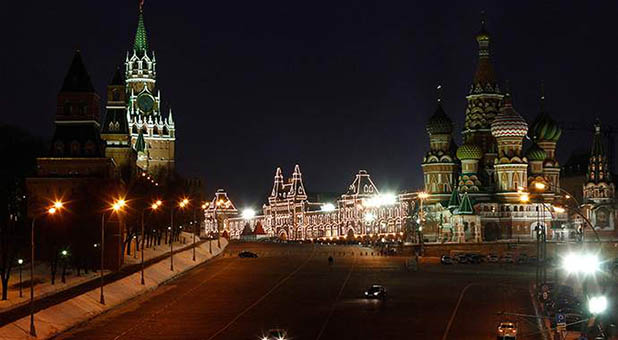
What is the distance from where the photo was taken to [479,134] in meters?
162

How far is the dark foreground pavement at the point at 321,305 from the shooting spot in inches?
2061

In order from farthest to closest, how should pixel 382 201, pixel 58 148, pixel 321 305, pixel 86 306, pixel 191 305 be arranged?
1. pixel 382 201
2. pixel 58 148
3. pixel 321 305
4. pixel 191 305
5. pixel 86 306

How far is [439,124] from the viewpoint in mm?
163375

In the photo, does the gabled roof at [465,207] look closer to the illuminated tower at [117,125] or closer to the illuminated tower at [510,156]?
the illuminated tower at [510,156]

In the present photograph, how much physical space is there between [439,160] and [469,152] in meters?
5.19

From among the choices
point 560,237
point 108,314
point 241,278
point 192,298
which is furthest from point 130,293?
point 560,237

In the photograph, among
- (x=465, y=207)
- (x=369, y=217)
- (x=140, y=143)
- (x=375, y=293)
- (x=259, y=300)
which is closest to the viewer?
(x=259, y=300)

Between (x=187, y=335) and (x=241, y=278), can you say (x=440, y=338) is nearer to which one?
(x=187, y=335)

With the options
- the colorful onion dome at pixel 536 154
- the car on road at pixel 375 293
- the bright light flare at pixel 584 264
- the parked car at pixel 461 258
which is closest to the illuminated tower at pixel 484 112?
the colorful onion dome at pixel 536 154

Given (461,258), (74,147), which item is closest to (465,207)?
(461,258)

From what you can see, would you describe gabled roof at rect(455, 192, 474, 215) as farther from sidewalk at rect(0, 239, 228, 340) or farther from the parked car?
sidewalk at rect(0, 239, 228, 340)

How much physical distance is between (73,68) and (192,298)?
3376cm

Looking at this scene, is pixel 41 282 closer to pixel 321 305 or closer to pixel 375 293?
pixel 321 305

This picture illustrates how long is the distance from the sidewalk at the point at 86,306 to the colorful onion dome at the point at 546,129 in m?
84.2
